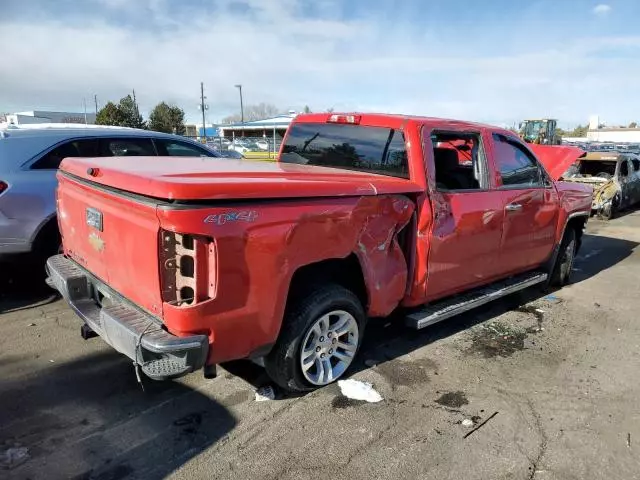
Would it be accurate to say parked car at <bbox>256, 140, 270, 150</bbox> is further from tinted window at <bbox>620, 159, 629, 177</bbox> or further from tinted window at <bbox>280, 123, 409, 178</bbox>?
tinted window at <bbox>280, 123, 409, 178</bbox>

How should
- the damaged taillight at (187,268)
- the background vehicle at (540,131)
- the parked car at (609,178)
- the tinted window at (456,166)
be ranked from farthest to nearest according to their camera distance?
the background vehicle at (540,131), the parked car at (609,178), the tinted window at (456,166), the damaged taillight at (187,268)

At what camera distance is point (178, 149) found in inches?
256

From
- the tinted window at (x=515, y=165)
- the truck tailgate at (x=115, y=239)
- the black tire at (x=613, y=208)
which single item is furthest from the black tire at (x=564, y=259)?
the black tire at (x=613, y=208)

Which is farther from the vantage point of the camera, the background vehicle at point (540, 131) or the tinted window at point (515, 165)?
the background vehicle at point (540, 131)

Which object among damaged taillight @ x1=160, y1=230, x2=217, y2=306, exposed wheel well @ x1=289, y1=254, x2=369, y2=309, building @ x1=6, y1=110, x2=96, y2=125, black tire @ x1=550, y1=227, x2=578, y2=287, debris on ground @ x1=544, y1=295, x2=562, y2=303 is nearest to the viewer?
damaged taillight @ x1=160, y1=230, x2=217, y2=306

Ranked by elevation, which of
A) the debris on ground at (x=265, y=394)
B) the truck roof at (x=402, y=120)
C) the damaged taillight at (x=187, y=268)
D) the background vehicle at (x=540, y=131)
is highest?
the background vehicle at (x=540, y=131)

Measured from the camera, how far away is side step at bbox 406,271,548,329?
4.08 m

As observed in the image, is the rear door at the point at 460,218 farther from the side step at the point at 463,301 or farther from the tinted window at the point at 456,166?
the side step at the point at 463,301

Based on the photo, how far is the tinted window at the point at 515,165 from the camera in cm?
471

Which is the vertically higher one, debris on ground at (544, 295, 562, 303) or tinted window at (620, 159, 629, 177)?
tinted window at (620, 159, 629, 177)

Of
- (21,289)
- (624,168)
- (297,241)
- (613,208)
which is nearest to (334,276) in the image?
(297,241)

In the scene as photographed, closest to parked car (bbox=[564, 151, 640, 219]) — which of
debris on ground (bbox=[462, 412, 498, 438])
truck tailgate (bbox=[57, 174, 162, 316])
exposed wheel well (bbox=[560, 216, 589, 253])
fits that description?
exposed wheel well (bbox=[560, 216, 589, 253])

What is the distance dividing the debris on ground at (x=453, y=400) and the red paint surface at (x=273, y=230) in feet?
2.48

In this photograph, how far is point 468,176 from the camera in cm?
476
